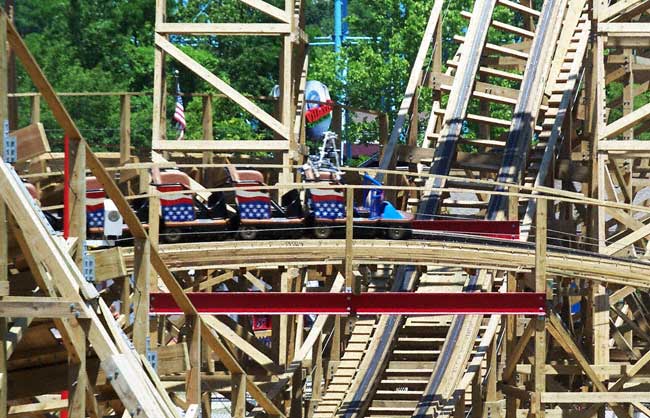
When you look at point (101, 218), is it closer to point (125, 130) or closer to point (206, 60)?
point (125, 130)

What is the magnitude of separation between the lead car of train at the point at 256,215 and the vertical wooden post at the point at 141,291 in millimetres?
5189

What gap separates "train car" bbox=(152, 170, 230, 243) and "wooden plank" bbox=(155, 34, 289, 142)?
3708mm

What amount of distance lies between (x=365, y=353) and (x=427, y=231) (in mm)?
2291

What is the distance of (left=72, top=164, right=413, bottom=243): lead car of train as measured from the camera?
813 inches

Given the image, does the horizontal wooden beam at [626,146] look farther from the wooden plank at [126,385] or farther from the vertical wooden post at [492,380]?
the wooden plank at [126,385]

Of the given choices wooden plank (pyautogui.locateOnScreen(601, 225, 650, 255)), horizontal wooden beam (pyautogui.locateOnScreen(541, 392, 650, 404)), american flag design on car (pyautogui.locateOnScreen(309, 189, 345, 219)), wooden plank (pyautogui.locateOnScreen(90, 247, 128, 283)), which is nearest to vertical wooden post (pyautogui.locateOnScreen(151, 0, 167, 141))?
american flag design on car (pyautogui.locateOnScreen(309, 189, 345, 219))

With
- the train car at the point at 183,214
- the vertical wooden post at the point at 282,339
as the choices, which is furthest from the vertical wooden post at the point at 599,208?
the train car at the point at 183,214

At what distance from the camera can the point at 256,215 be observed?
21.1 metres

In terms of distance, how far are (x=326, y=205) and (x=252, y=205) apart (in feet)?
3.36

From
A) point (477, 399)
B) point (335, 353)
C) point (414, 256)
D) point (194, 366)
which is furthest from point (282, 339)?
point (194, 366)

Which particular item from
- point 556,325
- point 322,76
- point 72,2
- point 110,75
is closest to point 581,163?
point 556,325

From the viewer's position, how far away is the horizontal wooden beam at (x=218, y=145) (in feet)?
81.9

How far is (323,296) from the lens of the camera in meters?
19.4

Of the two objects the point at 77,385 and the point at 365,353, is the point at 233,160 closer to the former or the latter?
the point at 365,353
